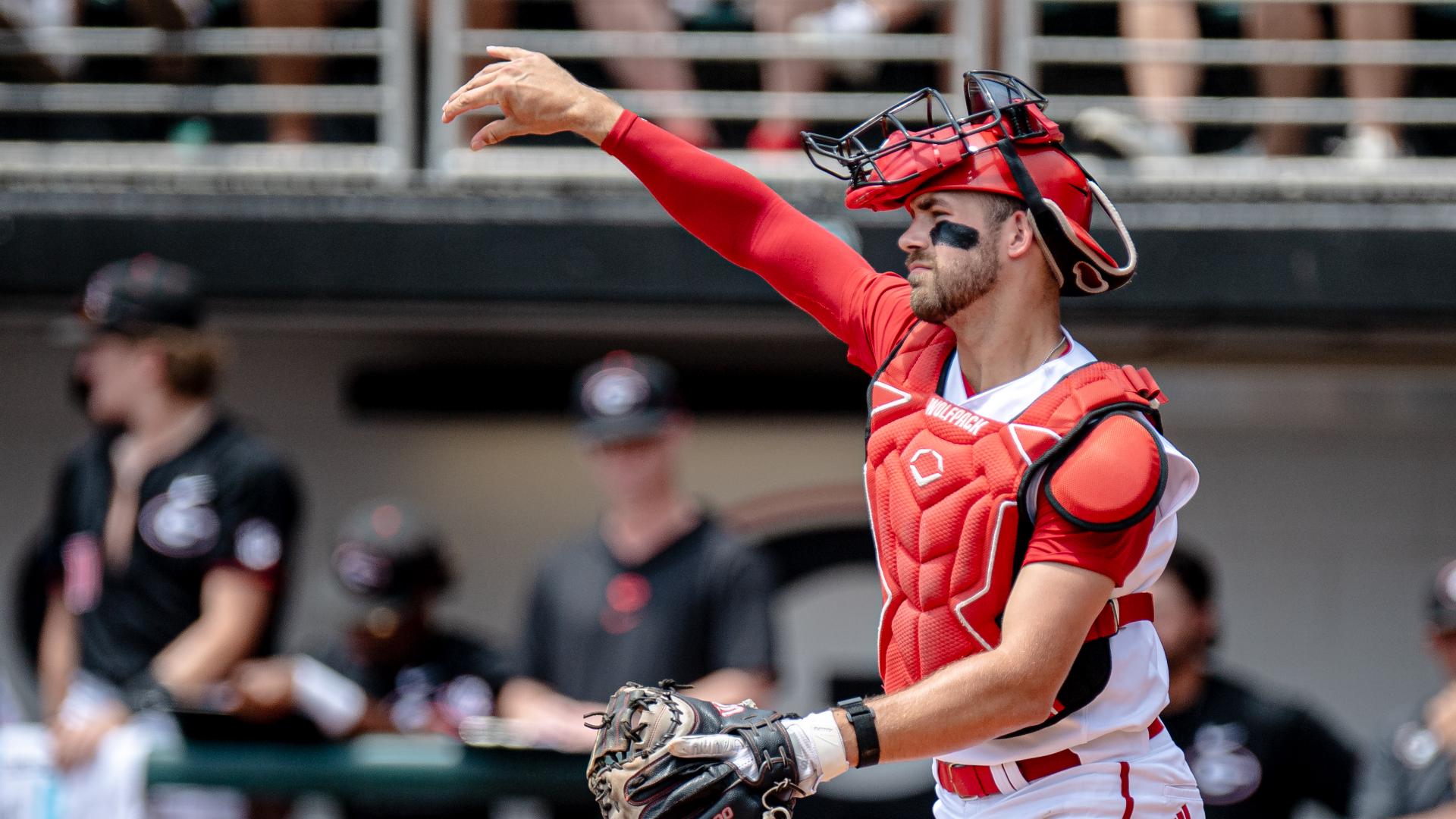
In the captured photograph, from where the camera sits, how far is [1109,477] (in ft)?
8.89

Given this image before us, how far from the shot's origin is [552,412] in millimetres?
7469

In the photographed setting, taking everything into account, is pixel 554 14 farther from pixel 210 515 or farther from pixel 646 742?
pixel 646 742

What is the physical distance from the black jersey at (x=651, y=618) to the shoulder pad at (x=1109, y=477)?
230cm

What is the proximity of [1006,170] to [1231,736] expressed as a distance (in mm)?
3344

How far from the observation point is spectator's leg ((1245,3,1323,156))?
6.50 metres

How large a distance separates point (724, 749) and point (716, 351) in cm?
491

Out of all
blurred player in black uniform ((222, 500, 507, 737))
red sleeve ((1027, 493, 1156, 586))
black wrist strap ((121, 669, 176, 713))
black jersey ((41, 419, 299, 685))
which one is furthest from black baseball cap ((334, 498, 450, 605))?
red sleeve ((1027, 493, 1156, 586))

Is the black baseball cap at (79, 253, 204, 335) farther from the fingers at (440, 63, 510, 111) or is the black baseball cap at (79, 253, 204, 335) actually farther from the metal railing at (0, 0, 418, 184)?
the fingers at (440, 63, 510, 111)

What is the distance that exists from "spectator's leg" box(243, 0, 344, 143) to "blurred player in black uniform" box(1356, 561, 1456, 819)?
14.4 ft

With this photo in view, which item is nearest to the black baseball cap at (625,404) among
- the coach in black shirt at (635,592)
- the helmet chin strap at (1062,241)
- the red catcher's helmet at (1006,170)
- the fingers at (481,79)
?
the coach in black shirt at (635,592)

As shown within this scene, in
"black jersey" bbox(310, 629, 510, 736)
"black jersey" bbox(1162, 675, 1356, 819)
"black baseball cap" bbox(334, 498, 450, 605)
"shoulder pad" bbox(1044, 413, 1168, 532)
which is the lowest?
"black jersey" bbox(1162, 675, 1356, 819)

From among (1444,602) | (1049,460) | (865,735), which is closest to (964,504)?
(1049,460)

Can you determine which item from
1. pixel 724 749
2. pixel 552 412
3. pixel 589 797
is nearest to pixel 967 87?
pixel 724 749

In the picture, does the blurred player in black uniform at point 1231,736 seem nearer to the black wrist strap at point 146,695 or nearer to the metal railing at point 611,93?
the metal railing at point 611,93
